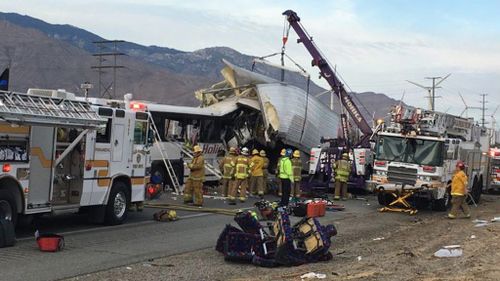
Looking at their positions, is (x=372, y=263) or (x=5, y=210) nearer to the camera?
(x=372, y=263)

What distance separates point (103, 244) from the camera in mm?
11266

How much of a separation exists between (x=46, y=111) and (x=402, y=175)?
39.1 feet

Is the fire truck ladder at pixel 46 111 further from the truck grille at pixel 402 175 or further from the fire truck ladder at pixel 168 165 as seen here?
the truck grille at pixel 402 175

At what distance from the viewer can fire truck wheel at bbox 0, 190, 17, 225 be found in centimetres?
1068

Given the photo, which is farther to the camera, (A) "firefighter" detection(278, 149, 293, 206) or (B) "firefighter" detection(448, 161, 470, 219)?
(A) "firefighter" detection(278, 149, 293, 206)

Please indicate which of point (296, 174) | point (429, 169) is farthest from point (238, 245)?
point (296, 174)

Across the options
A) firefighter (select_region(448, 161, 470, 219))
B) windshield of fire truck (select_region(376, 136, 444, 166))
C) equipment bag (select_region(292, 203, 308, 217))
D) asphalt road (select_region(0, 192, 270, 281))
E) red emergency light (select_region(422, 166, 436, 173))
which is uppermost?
windshield of fire truck (select_region(376, 136, 444, 166))

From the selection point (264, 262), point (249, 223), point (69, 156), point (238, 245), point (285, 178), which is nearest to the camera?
point (264, 262)

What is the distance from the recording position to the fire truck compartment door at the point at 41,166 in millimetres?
11414

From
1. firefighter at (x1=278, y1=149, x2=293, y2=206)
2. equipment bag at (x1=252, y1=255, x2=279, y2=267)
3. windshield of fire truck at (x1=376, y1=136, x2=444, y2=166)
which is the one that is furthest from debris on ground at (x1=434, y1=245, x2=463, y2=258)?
windshield of fire truck at (x1=376, y1=136, x2=444, y2=166)

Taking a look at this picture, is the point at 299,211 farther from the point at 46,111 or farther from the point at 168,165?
the point at 46,111

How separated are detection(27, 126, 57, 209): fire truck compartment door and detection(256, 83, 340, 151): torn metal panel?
51.6 feet

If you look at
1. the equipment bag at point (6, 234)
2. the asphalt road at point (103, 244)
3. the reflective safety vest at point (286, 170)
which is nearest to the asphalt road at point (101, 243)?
the asphalt road at point (103, 244)

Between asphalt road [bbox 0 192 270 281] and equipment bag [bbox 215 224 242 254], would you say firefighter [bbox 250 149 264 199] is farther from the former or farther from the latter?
equipment bag [bbox 215 224 242 254]
